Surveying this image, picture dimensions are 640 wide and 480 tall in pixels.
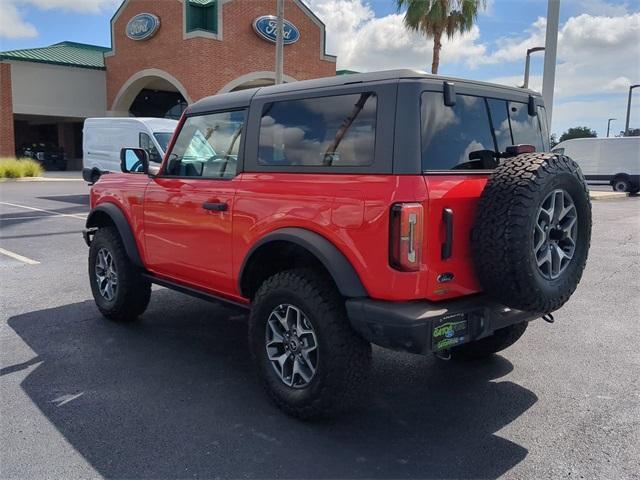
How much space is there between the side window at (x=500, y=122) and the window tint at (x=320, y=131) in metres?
0.92

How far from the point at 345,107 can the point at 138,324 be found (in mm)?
3028

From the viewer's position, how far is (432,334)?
9.45ft

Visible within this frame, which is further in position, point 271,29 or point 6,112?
point 6,112

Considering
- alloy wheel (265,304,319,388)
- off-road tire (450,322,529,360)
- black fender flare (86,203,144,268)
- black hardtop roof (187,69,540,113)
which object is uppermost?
black hardtop roof (187,69,540,113)

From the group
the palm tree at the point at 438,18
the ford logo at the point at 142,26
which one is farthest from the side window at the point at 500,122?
the ford logo at the point at 142,26

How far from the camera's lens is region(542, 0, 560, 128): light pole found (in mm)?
15570

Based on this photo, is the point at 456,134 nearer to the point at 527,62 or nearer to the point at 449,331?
the point at 449,331

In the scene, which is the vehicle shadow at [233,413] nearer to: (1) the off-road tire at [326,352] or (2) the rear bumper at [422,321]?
(1) the off-road tire at [326,352]

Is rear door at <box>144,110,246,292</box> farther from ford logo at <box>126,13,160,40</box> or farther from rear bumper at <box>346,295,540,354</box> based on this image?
Result: ford logo at <box>126,13,160,40</box>

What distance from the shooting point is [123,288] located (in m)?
4.95

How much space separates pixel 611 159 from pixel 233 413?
79.7 ft

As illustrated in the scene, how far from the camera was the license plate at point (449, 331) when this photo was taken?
2.91 m

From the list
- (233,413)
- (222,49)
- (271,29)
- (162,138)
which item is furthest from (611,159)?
(233,413)

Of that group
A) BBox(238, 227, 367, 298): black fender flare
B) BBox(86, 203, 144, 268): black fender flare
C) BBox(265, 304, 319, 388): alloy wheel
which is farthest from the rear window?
BBox(86, 203, 144, 268): black fender flare
